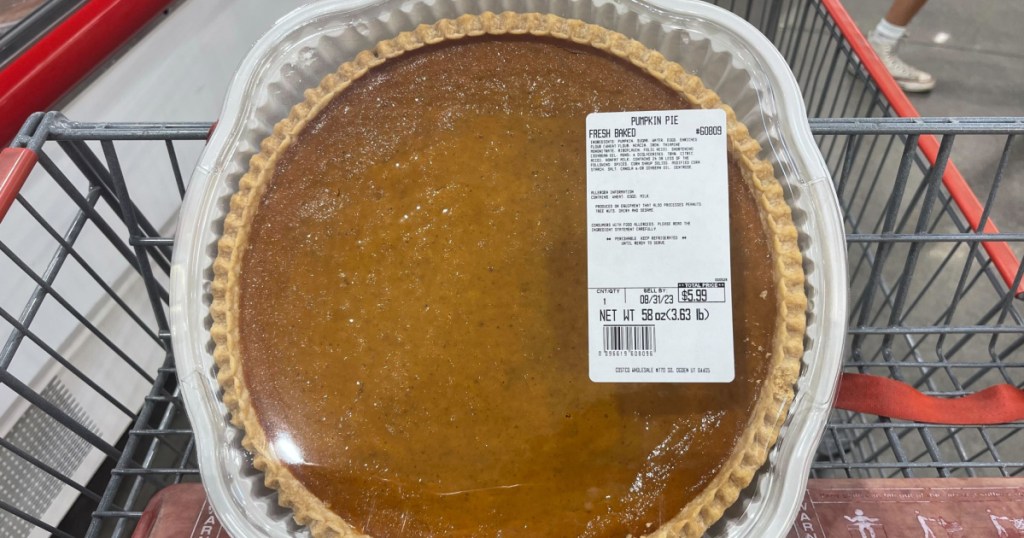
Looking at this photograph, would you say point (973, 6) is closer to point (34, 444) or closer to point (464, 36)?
point (464, 36)

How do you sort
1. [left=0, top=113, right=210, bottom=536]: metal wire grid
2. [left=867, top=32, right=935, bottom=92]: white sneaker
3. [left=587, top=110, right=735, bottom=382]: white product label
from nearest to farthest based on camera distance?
1. [left=587, top=110, right=735, bottom=382]: white product label
2. [left=0, top=113, right=210, bottom=536]: metal wire grid
3. [left=867, top=32, right=935, bottom=92]: white sneaker

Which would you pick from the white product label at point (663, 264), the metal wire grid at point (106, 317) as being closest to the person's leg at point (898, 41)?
the white product label at point (663, 264)

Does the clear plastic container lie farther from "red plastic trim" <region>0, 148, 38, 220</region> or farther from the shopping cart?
"red plastic trim" <region>0, 148, 38, 220</region>

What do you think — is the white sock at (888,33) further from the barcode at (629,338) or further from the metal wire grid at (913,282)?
the barcode at (629,338)

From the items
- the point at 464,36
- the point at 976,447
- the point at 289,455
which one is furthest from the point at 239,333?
the point at 976,447

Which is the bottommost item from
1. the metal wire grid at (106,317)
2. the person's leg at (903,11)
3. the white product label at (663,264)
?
the metal wire grid at (106,317)

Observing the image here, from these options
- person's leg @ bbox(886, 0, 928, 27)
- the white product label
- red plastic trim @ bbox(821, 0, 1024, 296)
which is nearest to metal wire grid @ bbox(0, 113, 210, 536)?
the white product label
